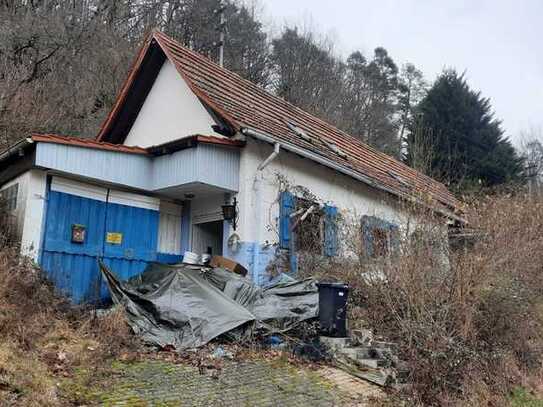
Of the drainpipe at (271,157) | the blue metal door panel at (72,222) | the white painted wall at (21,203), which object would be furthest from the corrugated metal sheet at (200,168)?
the white painted wall at (21,203)

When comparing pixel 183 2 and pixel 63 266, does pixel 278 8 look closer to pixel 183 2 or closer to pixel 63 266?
pixel 183 2

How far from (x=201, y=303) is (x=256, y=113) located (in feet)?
18.8

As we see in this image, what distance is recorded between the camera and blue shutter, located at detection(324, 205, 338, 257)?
38.1 feet

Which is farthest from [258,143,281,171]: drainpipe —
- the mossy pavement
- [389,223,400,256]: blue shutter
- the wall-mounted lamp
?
the mossy pavement

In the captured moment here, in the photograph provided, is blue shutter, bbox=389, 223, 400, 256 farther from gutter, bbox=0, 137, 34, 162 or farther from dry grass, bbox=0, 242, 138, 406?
gutter, bbox=0, 137, 34, 162

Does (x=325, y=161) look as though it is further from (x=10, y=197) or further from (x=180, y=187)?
(x=10, y=197)

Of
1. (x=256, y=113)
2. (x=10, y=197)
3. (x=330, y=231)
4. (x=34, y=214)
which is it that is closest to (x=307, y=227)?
(x=330, y=231)

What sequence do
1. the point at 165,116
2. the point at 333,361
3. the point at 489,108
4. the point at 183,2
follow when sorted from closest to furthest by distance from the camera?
1. the point at 333,361
2. the point at 165,116
3. the point at 183,2
4. the point at 489,108

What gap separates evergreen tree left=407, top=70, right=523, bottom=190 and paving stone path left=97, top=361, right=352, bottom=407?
1885 cm

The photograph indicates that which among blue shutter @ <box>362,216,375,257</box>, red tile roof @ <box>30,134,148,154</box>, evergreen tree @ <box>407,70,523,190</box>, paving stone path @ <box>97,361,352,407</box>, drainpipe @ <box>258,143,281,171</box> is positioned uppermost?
evergreen tree @ <box>407,70,523,190</box>

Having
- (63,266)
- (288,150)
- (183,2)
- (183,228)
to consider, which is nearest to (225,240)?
(183,228)

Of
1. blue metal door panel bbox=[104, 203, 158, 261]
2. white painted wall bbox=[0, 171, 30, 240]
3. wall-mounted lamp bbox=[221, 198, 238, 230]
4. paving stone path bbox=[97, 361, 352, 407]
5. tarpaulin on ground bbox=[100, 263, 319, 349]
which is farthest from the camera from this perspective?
wall-mounted lamp bbox=[221, 198, 238, 230]

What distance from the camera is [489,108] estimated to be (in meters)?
28.6

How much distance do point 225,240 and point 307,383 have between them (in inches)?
179
